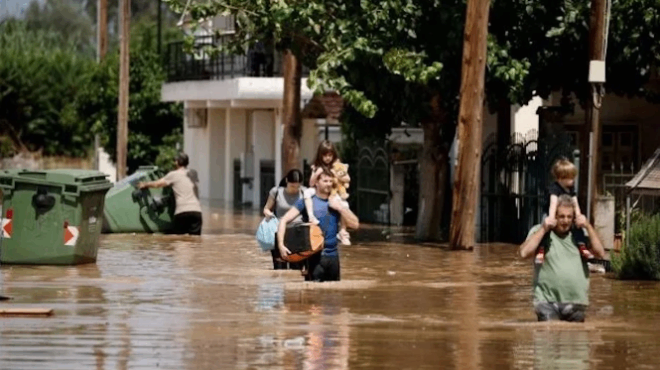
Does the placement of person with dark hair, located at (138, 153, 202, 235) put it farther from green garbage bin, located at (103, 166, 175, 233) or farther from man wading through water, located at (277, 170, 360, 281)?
man wading through water, located at (277, 170, 360, 281)

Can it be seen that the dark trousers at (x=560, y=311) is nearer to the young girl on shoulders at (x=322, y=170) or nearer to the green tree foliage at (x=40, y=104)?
the young girl on shoulders at (x=322, y=170)

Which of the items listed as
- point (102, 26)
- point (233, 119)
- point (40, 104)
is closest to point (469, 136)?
point (233, 119)

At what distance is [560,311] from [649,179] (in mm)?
8907

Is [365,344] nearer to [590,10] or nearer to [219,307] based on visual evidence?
[219,307]

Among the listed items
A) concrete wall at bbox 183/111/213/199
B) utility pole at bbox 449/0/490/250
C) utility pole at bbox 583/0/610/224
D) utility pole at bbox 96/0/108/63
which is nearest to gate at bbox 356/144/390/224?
utility pole at bbox 449/0/490/250

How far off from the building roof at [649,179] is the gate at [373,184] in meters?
13.2

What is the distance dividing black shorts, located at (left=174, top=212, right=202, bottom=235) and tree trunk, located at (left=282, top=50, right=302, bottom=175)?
7.51m

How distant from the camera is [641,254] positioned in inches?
902

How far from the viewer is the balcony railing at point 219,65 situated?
155 ft

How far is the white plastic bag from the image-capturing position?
22609mm

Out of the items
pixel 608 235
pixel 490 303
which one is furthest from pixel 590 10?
pixel 490 303

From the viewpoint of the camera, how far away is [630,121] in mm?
36000

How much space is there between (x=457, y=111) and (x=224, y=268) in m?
8.72

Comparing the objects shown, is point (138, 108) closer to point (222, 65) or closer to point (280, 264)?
point (222, 65)
